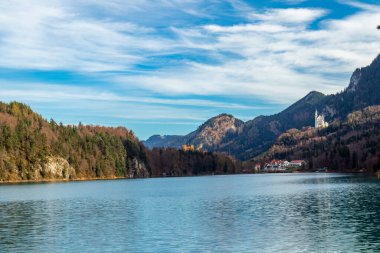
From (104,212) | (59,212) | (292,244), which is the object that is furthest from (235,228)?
(59,212)

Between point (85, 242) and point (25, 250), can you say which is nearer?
point (25, 250)

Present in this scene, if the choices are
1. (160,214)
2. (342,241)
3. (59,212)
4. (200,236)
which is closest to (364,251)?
(342,241)

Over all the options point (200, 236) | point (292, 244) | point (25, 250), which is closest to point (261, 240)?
point (292, 244)

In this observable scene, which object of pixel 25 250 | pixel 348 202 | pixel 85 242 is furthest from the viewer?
pixel 348 202

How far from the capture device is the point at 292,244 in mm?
57812

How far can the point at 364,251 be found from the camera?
53.4 metres

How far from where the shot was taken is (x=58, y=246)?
60.0m

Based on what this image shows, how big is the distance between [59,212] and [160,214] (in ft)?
67.7

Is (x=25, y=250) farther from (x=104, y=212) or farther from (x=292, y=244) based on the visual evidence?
(x=104, y=212)

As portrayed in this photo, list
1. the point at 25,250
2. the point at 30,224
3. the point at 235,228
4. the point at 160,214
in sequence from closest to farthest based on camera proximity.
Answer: the point at 25,250 → the point at 235,228 → the point at 30,224 → the point at 160,214

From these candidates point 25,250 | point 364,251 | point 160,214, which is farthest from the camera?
point 160,214

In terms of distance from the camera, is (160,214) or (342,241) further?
(160,214)

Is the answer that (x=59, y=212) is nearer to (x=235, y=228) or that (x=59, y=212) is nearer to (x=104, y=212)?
(x=104, y=212)

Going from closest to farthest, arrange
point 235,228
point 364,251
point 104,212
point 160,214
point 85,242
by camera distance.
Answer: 1. point 364,251
2. point 85,242
3. point 235,228
4. point 160,214
5. point 104,212
